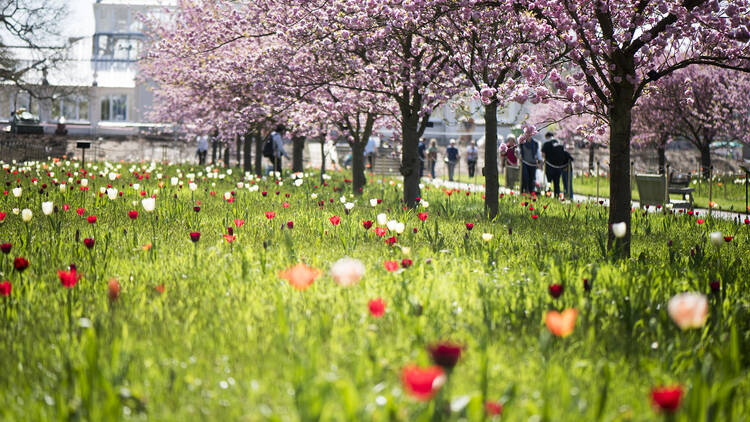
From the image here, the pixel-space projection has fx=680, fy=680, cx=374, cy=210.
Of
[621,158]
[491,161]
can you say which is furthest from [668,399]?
[491,161]

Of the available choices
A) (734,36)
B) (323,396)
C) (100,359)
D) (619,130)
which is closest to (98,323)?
(100,359)

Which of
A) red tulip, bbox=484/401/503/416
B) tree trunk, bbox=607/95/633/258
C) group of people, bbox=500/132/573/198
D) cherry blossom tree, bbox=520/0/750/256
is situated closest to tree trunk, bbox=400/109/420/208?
cherry blossom tree, bbox=520/0/750/256

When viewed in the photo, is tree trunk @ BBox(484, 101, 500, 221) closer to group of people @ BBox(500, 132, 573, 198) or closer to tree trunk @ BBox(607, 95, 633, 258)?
tree trunk @ BBox(607, 95, 633, 258)

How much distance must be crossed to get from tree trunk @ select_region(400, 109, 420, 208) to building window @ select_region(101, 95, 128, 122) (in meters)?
46.4

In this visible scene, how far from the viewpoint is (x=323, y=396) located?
2.16 m

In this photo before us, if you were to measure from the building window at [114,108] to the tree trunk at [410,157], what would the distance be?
152 feet

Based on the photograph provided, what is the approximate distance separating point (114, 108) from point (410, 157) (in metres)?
47.4

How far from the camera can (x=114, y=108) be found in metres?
53.3

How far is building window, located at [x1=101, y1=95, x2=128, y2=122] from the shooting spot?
175 feet

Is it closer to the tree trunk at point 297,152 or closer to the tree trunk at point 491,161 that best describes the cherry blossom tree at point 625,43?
the tree trunk at point 491,161

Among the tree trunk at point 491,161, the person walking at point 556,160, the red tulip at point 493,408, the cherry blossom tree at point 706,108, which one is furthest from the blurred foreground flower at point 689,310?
the cherry blossom tree at point 706,108

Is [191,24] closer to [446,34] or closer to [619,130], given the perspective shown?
[446,34]

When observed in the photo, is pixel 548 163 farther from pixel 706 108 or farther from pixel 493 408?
pixel 493 408

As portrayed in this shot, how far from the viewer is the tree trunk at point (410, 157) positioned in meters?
11.3
